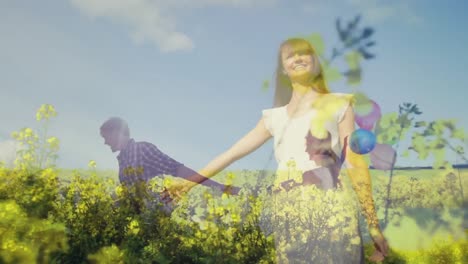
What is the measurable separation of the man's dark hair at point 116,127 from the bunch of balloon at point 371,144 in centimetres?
259

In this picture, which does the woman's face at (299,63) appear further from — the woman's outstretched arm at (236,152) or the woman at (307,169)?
the woman's outstretched arm at (236,152)

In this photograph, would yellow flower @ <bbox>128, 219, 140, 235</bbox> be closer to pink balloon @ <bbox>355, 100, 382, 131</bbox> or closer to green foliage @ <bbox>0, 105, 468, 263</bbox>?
green foliage @ <bbox>0, 105, 468, 263</bbox>

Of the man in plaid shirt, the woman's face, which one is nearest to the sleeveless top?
the woman's face

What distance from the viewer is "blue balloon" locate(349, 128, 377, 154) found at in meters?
3.00

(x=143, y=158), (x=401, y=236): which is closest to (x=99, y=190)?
(x=143, y=158)

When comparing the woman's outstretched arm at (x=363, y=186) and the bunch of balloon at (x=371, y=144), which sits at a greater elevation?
the bunch of balloon at (x=371, y=144)

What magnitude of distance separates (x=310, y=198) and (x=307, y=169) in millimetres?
398

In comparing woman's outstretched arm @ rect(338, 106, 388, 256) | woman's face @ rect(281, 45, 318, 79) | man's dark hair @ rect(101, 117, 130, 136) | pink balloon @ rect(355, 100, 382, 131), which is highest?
woman's face @ rect(281, 45, 318, 79)

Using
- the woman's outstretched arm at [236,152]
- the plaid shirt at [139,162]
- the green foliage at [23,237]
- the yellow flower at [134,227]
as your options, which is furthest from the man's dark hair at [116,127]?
the green foliage at [23,237]

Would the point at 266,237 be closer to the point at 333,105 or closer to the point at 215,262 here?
the point at 215,262

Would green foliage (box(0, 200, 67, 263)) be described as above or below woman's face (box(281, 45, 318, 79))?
below

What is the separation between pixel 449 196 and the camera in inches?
208

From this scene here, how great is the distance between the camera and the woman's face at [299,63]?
11.5 feet

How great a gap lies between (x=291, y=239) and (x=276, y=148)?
0.65 metres
